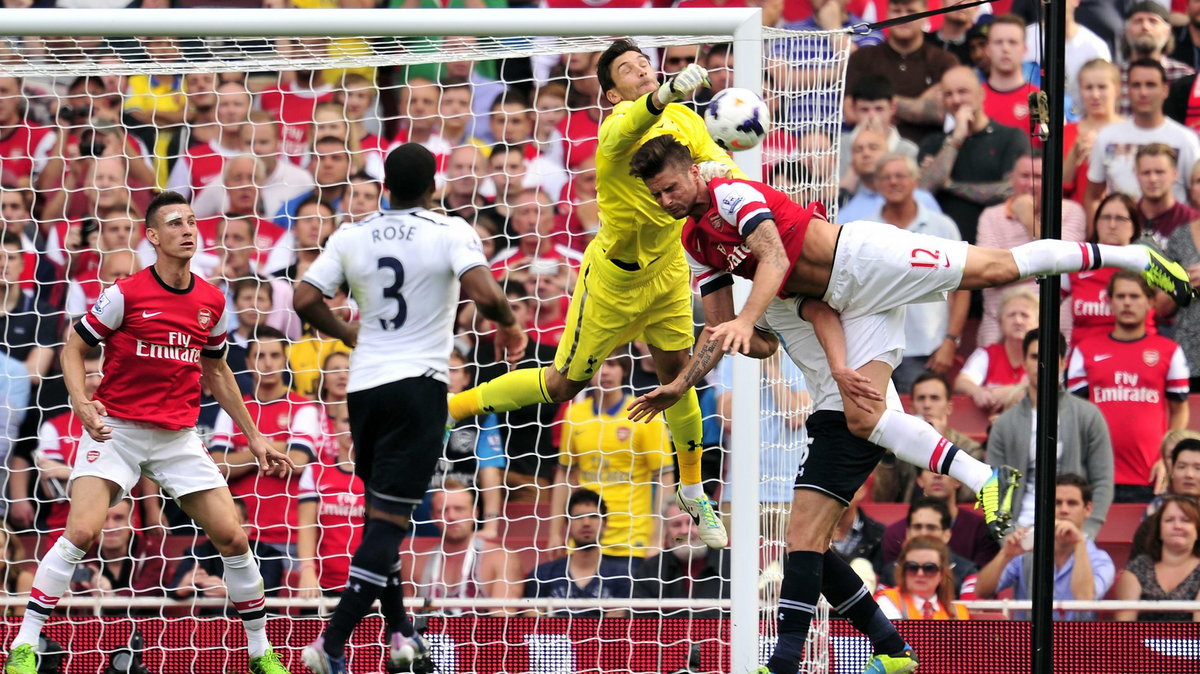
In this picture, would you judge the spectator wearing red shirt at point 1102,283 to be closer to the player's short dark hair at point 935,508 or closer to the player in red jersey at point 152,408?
the player's short dark hair at point 935,508

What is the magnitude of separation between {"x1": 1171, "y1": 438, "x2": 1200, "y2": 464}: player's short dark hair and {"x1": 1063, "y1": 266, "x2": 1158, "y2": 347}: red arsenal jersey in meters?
0.83

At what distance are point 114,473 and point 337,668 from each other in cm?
133

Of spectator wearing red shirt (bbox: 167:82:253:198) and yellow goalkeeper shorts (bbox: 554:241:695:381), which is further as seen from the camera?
spectator wearing red shirt (bbox: 167:82:253:198)

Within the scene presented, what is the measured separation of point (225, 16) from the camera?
7.22 meters

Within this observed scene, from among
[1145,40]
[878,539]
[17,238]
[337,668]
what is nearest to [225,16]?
[337,668]

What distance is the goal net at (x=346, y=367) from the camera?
803 centimetres

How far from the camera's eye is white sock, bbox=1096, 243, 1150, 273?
6188 millimetres

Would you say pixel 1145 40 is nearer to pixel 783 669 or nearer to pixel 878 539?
pixel 878 539

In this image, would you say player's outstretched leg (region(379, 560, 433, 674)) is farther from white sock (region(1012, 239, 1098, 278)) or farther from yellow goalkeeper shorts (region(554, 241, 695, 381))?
white sock (region(1012, 239, 1098, 278))

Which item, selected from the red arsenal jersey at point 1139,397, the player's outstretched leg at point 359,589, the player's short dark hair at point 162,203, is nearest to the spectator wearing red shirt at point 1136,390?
the red arsenal jersey at point 1139,397

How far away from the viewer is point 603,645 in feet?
26.3

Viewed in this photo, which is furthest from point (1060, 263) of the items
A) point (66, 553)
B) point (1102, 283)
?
point (66, 553)

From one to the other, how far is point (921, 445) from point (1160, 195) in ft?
14.9

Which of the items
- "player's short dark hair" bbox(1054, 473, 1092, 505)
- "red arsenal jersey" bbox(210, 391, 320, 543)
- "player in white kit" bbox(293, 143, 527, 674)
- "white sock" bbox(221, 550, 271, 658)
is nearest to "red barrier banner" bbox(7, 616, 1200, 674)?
"white sock" bbox(221, 550, 271, 658)
